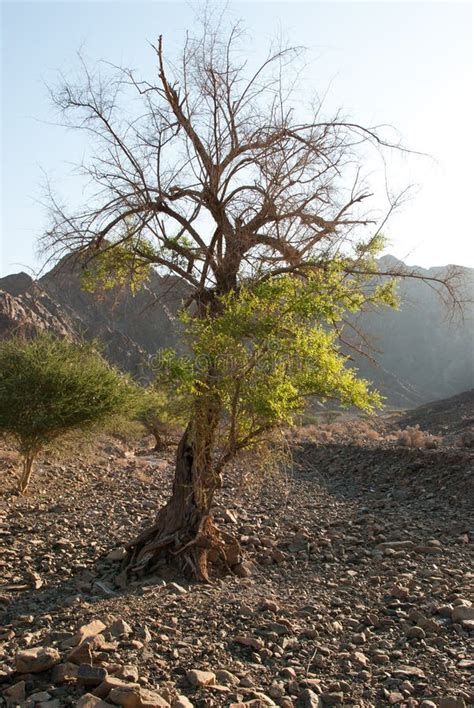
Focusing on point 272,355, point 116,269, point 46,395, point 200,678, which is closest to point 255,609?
point 200,678

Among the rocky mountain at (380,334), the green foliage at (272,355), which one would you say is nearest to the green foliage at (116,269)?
the green foliage at (272,355)

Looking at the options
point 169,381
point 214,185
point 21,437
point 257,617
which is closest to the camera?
point 257,617

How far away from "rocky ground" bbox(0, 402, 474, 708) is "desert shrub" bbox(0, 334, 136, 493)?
122 centimetres

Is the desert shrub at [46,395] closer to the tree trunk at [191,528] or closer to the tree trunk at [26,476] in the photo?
the tree trunk at [26,476]

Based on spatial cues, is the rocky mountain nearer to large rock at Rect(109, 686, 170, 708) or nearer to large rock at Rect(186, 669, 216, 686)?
large rock at Rect(186, 669, 216, 686)

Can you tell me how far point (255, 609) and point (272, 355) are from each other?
2.54 m

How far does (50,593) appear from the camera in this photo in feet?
25.1

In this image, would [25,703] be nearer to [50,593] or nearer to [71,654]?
[71,654]

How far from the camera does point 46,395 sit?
43.4ft

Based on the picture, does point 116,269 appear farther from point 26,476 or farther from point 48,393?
point 26,476

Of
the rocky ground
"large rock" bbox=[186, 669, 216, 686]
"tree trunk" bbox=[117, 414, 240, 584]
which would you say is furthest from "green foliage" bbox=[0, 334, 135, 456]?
"large rock" bbox=[186, 669, 216, 686]

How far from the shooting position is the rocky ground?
16.3 feet

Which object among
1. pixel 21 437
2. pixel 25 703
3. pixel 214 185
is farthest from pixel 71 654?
pixel 21 437

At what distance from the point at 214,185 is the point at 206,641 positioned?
5.23m
